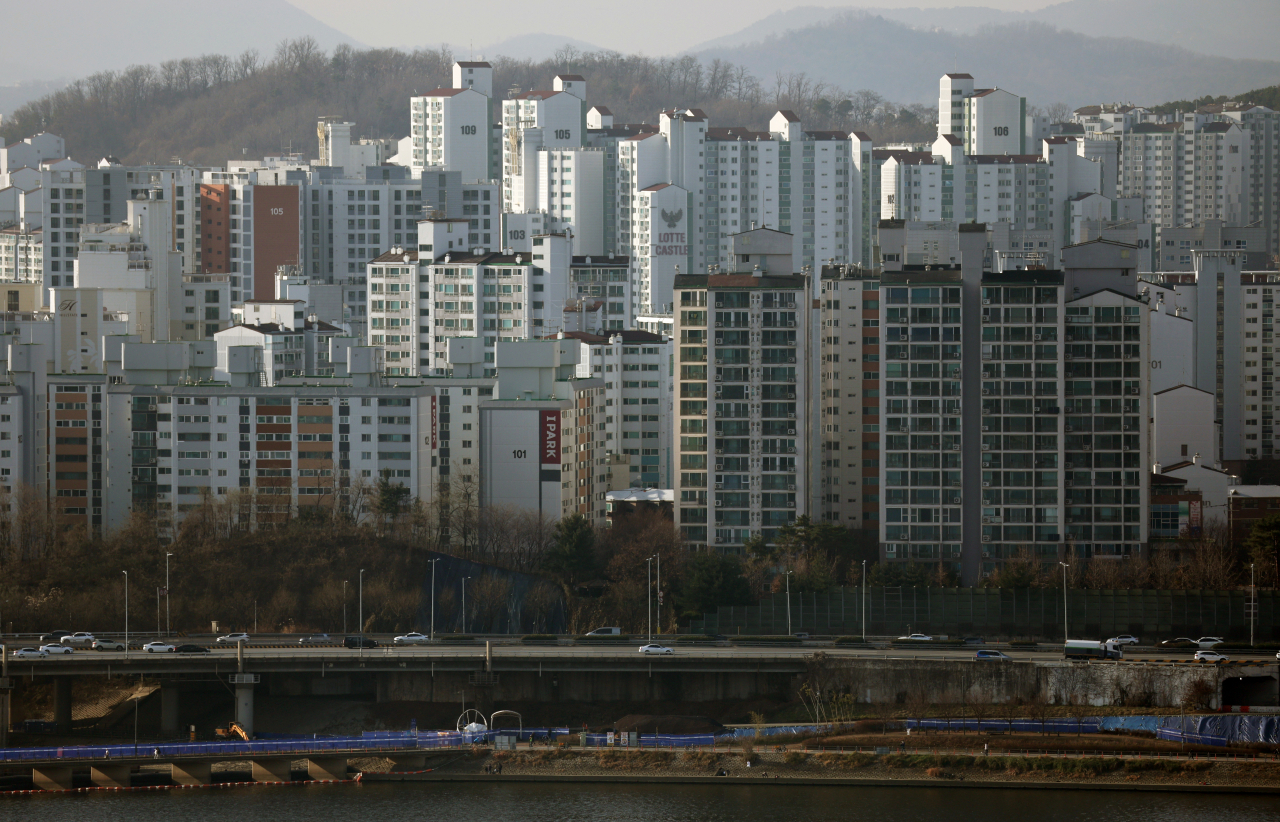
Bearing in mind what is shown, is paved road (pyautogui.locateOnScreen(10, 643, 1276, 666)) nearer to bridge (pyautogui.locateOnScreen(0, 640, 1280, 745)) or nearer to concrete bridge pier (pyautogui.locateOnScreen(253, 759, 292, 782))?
bridge (pyautogui.locateOnScreen(0, 640, 1280, 745))

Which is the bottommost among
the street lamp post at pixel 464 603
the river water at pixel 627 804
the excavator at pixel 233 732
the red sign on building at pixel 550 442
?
the river water at pixel 627 804

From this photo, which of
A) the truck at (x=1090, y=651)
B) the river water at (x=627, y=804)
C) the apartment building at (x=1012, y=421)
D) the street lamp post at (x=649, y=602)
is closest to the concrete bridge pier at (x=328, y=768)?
the river water at (x=627, y=804)

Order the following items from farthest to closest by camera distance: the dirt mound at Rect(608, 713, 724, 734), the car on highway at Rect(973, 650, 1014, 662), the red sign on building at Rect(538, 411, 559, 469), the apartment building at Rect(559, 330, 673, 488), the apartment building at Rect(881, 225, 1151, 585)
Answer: the apartment building at Rect(559, 330, 673, 488)
the red sign on building at Rect(538, 411, 559, 469)
the apartment building at Rect(881, 225, 1151, 585)
the car on highway at Rect(973, 650, 1014, 662)
the dirt mound at Rect(608, 713, 724, 734)

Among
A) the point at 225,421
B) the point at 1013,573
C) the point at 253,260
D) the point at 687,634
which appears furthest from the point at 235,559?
the point at 253,260

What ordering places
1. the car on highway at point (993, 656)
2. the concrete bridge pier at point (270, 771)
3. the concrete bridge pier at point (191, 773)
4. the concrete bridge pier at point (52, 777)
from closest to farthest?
the concrete bridge pier at point (52, 777) < the concrete bridge pier at point (191, 773) < the concrete bridge pier at point (270, 771) < the car on highway at point (993, 656)

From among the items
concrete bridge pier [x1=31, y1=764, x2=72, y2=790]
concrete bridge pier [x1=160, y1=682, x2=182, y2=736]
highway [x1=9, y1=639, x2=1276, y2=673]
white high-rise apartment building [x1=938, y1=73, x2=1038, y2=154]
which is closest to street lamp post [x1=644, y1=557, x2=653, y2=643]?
highway [x1=9, y1=639, x2=1276, y2=673]

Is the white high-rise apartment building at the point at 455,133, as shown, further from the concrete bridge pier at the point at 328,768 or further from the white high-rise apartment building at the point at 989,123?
the concrete bridge pier at the point at 328,768
